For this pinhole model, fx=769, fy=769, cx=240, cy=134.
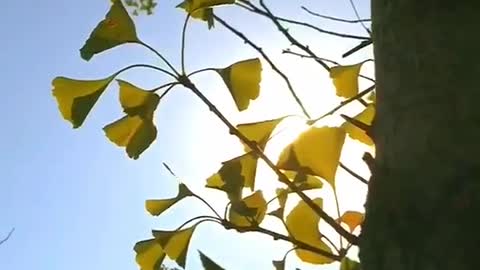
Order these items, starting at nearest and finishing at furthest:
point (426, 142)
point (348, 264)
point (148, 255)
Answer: point (426, 142)
point (348, 264)
point (148, 255)

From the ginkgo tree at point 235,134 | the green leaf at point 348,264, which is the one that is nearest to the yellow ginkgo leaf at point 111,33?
the ginkgo tree at point 235,134

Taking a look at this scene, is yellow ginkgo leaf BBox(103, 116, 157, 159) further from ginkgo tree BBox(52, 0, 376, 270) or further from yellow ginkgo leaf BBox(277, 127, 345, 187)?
yellow ginkgo leaf BBox(277, 127, 345, 187)

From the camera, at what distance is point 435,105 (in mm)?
329

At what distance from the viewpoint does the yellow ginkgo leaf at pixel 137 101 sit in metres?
0.53

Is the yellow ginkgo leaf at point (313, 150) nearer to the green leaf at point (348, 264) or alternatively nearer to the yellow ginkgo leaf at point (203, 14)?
the green leaf at point (348, 264)

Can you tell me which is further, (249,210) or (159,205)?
(159,205)

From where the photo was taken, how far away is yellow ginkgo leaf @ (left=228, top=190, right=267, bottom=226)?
0.51 metres

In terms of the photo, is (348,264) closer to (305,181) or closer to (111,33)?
(305,181)

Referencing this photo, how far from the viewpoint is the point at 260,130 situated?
52 centimetres

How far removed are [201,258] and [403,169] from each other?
190mm

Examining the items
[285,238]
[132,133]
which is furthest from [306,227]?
[132,133]

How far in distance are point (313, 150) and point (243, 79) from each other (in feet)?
0.37

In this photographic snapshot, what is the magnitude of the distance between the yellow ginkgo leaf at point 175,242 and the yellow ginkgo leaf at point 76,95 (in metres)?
0.10

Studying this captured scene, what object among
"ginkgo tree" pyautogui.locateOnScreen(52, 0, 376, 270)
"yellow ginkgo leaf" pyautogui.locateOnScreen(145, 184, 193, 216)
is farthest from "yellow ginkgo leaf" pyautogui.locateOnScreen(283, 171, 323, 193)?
"yellow ginkgo leaf" pyautogui.locateOnScreen(145, 184, 193, 216)
